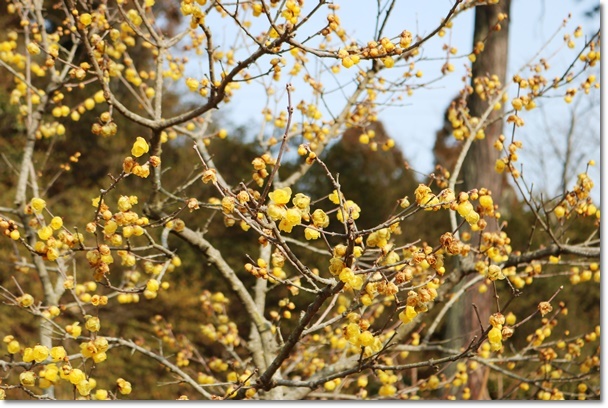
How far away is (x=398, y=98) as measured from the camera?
238cm

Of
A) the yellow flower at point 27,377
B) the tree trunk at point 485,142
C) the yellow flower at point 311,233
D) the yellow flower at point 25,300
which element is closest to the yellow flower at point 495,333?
the yellow flower at point 311,233

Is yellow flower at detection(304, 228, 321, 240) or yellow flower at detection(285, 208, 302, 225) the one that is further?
yellow flower at detection(304, 228, 321, 240)

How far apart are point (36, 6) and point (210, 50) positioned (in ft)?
4.10

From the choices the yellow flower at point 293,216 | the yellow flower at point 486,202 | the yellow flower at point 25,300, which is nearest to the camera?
the yellow flower at point 293,216

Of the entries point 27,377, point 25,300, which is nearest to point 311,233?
point 27,377

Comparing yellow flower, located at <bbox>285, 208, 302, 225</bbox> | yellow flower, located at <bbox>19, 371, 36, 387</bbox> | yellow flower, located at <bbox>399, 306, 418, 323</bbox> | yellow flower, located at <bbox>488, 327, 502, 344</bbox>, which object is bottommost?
yellow flower, located at <bbox>19, 371, 36, 387</bbox>

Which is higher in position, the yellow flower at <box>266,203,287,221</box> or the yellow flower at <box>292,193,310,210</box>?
the yellow flower at <box>292,193,310,210</box>

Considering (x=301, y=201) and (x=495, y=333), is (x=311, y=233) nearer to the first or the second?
(x=301, y=201)

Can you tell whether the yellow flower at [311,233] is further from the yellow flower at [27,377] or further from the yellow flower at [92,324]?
the yellow flower at [27,377]

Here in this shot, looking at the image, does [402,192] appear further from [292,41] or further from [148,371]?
[292,41]

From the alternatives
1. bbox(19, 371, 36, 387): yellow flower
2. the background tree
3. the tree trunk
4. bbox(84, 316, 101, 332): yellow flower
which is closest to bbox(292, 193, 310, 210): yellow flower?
the background tree

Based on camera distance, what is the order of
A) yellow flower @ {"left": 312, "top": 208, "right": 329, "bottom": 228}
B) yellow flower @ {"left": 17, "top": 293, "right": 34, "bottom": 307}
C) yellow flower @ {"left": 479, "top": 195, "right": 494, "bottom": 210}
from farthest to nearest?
yellow flower @ {"left": 17, "top": 293, "right": 34, "bottom": 307} < yellow flower @ {"left": 479, "top": 195, "right": 494, "bottom": 210} < yellow flower @ {"left": 312, "top": 208, "right": 329, "bottom": 228}

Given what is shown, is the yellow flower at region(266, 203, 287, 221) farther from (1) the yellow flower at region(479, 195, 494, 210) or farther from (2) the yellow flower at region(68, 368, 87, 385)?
(2) the yellow flower at region(68, 368, 87, 385)

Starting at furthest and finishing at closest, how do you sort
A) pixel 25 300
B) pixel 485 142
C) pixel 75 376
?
pixel 485 142, pixel 25 300, pixel 75 376
